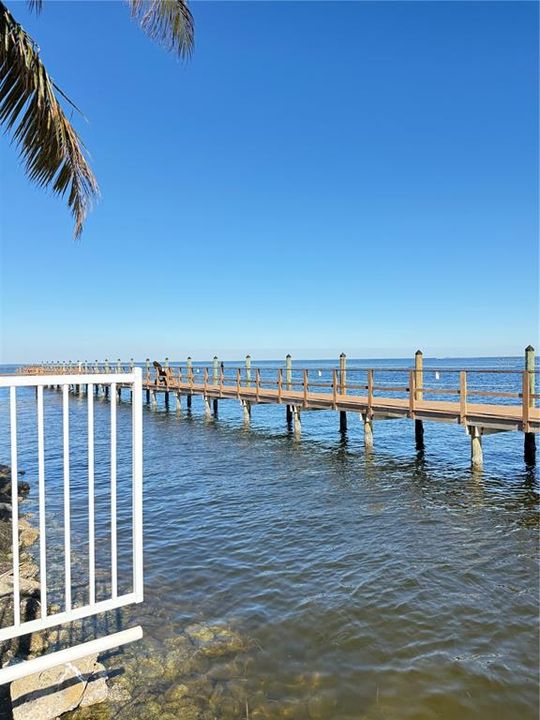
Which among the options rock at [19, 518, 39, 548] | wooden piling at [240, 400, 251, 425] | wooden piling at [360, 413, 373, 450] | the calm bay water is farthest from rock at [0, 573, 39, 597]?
wooden piling at [240, 400, 251, 425]

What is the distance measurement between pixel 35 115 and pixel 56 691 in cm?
467

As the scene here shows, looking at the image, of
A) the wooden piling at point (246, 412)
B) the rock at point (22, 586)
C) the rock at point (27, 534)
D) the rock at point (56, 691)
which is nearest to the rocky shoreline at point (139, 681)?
the rock at point (56, 691)

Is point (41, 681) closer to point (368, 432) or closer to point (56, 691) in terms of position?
point (56, 691)

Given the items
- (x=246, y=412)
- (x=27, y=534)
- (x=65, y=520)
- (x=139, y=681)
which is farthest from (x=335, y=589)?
(x=246, y=412)

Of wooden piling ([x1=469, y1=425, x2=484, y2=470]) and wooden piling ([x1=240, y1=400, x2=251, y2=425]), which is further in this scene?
wooden piling ([x1=240, y1=400, x2=251, y2=425])

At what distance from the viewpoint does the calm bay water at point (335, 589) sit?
11.5 ft

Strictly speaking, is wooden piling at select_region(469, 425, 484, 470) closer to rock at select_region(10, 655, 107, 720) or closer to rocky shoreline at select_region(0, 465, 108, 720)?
rocky shoreline at select_region(0, 465, 108, 720)

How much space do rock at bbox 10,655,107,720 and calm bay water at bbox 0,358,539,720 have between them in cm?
23

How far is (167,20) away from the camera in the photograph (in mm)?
4613

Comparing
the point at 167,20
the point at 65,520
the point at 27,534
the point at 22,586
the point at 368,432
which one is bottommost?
the point at 27,534

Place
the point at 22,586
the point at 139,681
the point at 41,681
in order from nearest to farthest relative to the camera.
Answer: the point at 41,681 < the point at 139,681 < the point at 22,586

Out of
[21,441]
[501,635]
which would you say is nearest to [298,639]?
[501,635]

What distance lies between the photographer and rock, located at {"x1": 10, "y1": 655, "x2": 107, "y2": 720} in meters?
2.96

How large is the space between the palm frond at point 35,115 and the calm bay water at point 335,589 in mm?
4591
